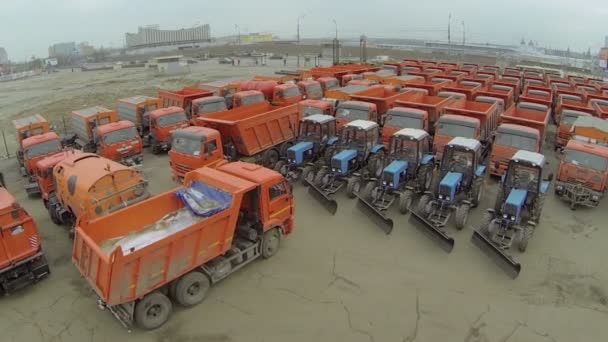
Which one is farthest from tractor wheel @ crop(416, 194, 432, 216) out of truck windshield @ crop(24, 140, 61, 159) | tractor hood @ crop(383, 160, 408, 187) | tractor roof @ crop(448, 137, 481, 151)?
truck windshield @ crop(24, 140, 61, 159)

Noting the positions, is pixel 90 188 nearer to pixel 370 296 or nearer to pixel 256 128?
pixel 256 128

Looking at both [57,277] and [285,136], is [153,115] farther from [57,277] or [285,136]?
[57,277]

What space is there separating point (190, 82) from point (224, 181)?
34844mm

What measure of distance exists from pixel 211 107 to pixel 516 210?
14.6 meters

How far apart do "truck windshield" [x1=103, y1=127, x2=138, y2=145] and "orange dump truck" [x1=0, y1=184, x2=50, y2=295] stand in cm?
704

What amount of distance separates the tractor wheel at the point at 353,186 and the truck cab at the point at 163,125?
353 inches

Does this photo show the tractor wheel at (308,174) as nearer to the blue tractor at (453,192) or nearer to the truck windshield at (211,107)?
the blue tractor at (453,192)

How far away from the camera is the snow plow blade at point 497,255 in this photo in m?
8.45

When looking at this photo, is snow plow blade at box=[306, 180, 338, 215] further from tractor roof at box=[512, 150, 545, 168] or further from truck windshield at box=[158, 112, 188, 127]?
truck windshield at box=[158, 112, 188, 127]

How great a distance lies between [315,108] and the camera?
1647cm

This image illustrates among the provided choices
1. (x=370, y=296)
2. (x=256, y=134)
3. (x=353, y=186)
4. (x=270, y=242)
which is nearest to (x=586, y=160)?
(x=353, y=186)

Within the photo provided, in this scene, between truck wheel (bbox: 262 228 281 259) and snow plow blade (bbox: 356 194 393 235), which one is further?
snow plow blade (bbox: 356 194 393 235)

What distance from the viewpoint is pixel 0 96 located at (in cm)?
3944

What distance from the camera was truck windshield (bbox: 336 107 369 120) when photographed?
52.2ft
